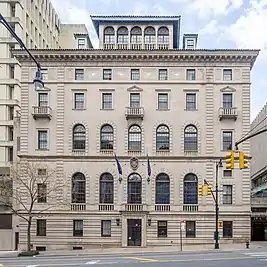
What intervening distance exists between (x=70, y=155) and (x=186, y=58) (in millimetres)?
17152

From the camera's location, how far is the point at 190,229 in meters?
64.3

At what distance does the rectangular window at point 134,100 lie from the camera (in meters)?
65.9

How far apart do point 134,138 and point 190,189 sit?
860 cm

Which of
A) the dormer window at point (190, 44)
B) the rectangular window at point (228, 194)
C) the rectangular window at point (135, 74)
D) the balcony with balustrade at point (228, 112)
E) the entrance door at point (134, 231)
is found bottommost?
the entrance door at point (134, 231)

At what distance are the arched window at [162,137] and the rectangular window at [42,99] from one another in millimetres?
13265

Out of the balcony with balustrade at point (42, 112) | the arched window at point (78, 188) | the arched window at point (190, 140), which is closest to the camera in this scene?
the arched window at point (78, 188)

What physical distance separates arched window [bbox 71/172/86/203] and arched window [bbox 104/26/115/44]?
1638 centimetres

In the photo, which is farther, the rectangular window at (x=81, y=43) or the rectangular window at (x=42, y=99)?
the rectangular window at (x=81, y=43)

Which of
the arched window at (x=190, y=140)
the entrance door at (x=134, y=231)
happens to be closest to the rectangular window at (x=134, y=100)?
the arched window at (x=190, y=140)

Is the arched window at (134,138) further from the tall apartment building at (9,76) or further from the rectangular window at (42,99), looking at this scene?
the tall apartment building at (9,76)

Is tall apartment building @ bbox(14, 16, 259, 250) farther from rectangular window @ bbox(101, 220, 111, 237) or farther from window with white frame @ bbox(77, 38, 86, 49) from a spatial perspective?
window with white frame @ bbox(77, 38, 86, 49)

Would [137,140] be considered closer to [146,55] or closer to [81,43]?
[146,55]

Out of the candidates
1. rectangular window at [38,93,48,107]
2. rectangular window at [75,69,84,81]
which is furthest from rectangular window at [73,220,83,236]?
rectangular window at [75,69,84,81]

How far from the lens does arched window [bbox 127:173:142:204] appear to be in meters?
65.2
